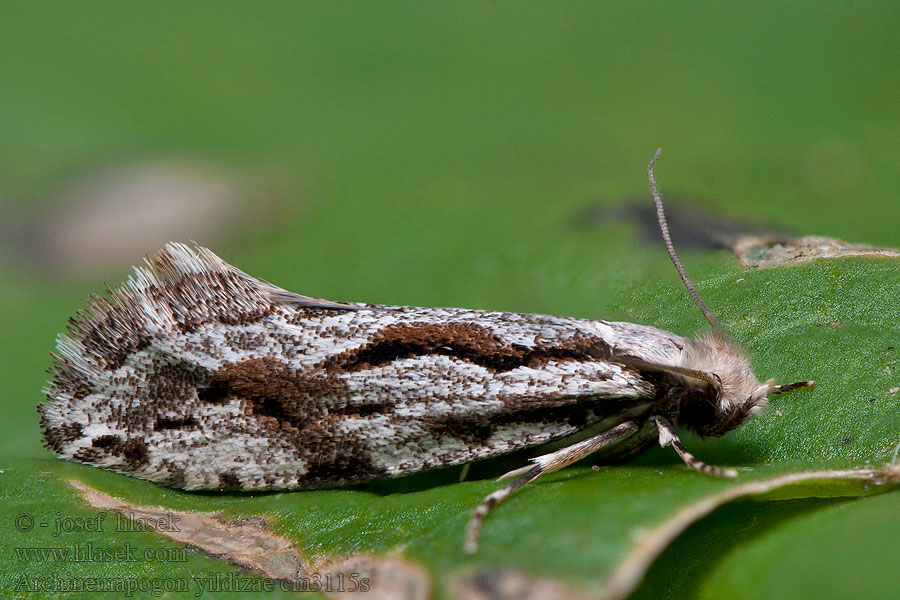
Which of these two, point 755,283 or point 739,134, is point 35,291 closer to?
point 755,283

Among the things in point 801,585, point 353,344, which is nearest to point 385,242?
point 353,344

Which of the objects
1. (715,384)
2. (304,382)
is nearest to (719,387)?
(715,384)

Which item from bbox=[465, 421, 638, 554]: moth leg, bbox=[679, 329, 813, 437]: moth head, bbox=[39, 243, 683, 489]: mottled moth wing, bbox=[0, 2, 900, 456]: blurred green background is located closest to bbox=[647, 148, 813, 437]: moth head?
bbox=[679, 329, 813, 437]: moth head

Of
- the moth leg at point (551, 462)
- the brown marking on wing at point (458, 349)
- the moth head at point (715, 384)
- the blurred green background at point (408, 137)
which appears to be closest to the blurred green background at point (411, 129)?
the blurred green background at point (408, 137)

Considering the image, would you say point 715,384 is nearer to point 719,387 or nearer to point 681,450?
point 719,387

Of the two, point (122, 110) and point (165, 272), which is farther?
Result: point (122, 110)

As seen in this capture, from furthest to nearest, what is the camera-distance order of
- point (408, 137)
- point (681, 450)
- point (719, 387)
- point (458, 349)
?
point (408, 137) → point (458, 349) → point (719, 387) → point (681, 450)

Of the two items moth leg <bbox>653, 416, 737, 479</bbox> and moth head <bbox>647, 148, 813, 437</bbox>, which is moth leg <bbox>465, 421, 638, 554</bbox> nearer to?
moth leg <bbox>653, 416, 737, 479</bbox>
